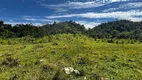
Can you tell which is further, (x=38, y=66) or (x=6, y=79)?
(x=38, y=66)

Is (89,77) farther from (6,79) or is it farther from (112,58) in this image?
(6,79)

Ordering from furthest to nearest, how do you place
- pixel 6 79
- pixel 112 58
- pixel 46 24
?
1. pixel 46 24
2. pixel 112 58
3. pixel 6 79

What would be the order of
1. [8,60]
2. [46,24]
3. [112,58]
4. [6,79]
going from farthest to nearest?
1. [46,24]
2. [8,60]
3. [112,58]
4. [6,79]

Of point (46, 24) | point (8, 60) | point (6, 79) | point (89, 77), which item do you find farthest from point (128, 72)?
point (46, 24)

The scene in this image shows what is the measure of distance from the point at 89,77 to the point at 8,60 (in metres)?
8.43

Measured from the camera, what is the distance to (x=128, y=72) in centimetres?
1464

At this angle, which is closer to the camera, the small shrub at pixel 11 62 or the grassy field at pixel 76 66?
the grassy field at pixel 76 66

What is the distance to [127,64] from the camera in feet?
52.9

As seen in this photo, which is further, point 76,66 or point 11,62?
point 11,62

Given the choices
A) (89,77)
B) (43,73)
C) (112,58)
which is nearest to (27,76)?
(43,73)

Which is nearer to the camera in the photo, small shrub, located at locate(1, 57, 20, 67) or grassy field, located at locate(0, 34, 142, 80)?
grassy field, located at locate(0, 34, 142, 80)

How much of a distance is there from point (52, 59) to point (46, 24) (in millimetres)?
170950

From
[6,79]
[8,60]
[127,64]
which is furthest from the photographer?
[8,60]

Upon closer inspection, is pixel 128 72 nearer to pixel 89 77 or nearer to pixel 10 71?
pixel 89 77
